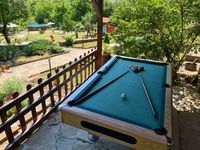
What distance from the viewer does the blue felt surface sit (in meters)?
2.19

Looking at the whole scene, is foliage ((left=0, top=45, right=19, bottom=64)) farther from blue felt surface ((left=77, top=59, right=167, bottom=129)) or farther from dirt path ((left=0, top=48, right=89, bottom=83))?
blue felt surface ((left=77, top=59, right=167, bottom=129))

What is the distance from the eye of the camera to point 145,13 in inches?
200

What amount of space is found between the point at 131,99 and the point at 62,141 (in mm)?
1268

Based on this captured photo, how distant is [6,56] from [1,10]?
4.24m

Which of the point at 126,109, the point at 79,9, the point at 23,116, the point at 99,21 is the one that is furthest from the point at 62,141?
the point at 79,9

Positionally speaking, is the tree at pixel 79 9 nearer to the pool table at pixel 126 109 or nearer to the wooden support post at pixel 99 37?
the wooden support post at pixel 99 37

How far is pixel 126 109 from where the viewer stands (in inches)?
91.7

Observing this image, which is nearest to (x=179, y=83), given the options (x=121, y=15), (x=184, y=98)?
(x=184, y=98)

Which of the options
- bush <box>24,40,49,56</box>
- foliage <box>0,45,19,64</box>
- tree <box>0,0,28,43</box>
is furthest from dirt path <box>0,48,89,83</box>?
tree <box>0,0,28,43</box>

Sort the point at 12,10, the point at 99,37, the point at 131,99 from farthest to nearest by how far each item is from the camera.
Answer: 1. the point at 12,10
2. the point at 99,37
3. the point at 131,99

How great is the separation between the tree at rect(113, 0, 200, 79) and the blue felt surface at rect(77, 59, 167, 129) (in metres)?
2.07

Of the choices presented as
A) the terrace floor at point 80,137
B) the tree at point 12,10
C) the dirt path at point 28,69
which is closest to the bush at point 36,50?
the dirt path at point 28,69

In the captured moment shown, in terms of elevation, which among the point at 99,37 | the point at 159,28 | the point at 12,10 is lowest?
the point at 99,37

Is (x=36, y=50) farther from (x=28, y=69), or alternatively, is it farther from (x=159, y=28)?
(x=159, y=28)
